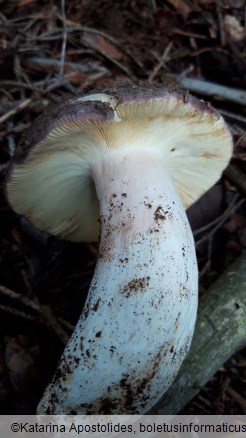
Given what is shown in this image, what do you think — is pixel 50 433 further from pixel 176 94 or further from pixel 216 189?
pixel 216 189

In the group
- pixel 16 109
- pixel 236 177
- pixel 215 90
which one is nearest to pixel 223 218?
pixel 236 177

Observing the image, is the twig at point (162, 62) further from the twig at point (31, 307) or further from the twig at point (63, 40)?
the twig at point (31, 307)

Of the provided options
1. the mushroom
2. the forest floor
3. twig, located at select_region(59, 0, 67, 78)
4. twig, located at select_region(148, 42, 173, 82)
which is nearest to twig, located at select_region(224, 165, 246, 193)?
the forest floor

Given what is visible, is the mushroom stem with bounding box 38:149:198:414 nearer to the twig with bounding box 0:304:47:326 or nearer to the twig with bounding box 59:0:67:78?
the twig with bounding box 0:304:47:326

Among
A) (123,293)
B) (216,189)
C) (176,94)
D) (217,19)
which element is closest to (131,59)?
(217,19)

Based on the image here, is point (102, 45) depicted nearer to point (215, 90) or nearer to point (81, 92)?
point (81, 92)
